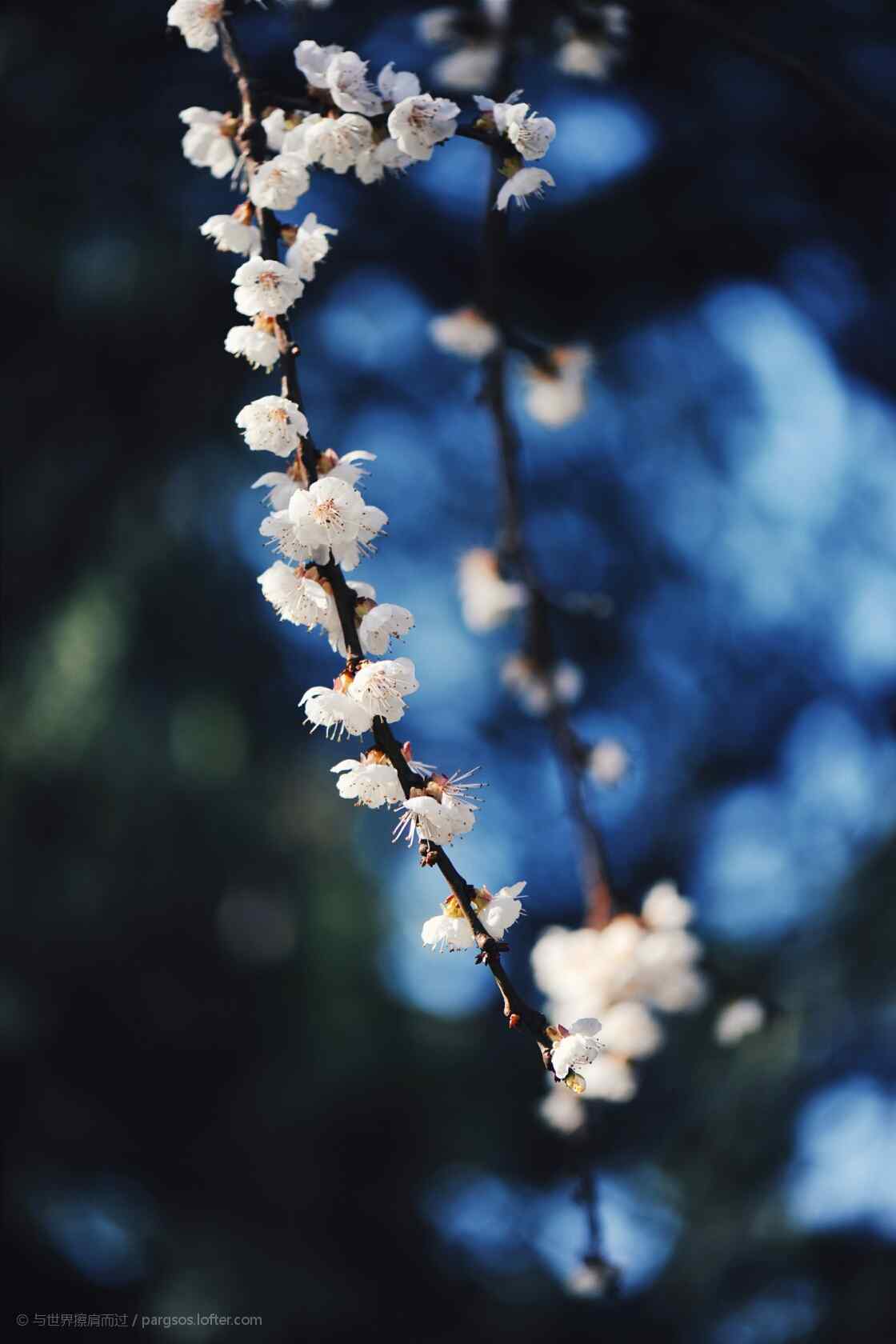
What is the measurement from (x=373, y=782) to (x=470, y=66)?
1.59m

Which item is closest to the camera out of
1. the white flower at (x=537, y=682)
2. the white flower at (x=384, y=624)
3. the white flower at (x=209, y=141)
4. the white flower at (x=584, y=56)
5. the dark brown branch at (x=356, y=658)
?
the dark brown branch at (x=356, y=658)

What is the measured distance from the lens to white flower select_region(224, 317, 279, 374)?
108 centimetres

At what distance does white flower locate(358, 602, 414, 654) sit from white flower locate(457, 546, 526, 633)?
1.18 metres

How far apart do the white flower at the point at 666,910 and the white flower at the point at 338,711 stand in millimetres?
1015

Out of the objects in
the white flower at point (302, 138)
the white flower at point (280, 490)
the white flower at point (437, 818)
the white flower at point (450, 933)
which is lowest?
the white flower at point (450, 933)

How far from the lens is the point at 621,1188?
4.34 meters

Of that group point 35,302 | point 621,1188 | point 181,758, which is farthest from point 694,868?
point 35,302

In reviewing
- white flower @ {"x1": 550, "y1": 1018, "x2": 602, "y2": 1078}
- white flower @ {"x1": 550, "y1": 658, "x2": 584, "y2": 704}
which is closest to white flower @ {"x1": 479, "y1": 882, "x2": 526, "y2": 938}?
white flower @ {"x1": 550, "y1": 1018, "x2": 602, "y2": 1078}

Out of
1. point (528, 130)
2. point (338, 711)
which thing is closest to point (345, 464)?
point (338, 711)

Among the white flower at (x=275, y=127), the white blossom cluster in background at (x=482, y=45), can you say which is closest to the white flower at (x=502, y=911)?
the white flower at (x=275, y=127)

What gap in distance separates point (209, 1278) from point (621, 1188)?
1.57m

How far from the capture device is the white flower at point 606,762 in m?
2.10

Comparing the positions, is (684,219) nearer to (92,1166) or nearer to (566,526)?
(566,526)

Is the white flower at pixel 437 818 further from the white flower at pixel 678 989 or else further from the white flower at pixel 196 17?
the white flower at pixel 678 989
